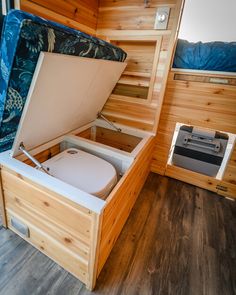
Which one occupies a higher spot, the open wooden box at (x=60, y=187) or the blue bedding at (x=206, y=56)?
the blue bedding at (x=206, y=56)

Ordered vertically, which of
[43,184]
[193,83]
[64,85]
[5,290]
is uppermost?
[193,83]

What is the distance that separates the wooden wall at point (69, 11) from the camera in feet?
3.71

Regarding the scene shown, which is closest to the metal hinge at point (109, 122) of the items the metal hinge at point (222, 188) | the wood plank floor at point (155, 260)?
the wood plank floor at point (155, 260)

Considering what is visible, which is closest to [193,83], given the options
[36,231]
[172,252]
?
[172,252]

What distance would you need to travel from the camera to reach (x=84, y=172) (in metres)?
1.27

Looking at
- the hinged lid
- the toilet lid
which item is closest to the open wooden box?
the hinged lid

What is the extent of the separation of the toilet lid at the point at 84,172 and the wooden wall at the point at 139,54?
754 mm

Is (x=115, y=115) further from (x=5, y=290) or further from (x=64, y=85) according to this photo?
(x=5, y=290)

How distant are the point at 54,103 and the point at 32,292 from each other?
3.56ft

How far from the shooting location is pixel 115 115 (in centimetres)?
203

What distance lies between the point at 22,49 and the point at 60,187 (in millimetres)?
638

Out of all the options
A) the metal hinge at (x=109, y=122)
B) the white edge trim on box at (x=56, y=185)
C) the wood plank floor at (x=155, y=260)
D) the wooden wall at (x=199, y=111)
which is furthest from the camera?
the metal hinge at (x=109, y=122)

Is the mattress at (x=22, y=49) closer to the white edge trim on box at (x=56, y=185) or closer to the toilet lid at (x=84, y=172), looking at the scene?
the white edge trim on box at (x=56, y=185)

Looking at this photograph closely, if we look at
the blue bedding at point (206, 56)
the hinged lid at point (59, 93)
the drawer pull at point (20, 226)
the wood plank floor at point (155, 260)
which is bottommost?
the wood plank floor at point (155, 260)
